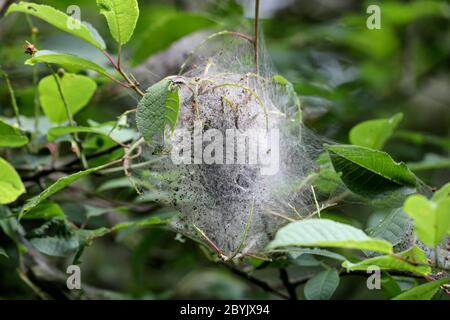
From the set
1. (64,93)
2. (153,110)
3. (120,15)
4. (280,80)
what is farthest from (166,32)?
(153,110)

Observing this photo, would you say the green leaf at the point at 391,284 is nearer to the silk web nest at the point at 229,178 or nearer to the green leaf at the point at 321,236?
the silk web nest at the point at 229,178

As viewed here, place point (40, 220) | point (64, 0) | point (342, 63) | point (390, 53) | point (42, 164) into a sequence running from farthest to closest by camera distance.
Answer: point (390, 53) < point (342, 63) < point (64, 0) < point (42, 164) < point (40, 220)

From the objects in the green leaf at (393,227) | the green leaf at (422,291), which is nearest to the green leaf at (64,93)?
the green leaf at (393,227)

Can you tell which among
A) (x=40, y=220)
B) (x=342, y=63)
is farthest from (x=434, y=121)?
(x=40, y=220)

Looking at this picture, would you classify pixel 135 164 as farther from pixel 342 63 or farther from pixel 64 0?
pixel 342 63

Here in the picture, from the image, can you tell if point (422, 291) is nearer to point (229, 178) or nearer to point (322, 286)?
point (322, 286)

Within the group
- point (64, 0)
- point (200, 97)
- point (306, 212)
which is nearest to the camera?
point (200, 97)

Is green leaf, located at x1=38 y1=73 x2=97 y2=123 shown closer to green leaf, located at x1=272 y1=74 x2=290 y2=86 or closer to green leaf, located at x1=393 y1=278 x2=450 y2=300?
green leaf, located at x1=272 y1=74 x2=290 y2=86
